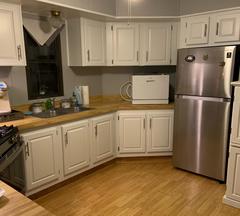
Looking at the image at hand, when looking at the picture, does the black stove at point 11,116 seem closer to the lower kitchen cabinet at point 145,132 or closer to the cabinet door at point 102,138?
the cabinet door at point 102,138

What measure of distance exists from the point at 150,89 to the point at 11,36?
1.90m

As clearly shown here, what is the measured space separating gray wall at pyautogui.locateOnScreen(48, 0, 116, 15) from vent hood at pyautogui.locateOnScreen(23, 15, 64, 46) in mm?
522

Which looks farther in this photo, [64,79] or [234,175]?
[64,79]

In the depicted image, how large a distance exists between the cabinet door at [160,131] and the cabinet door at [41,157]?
54.1 inches

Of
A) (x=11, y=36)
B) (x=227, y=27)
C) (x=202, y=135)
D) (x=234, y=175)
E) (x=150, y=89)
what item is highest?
(x=227, y=27)

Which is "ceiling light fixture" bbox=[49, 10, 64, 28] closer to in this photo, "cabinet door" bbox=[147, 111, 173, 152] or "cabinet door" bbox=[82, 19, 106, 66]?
"cabinet door" bbox=[82, 19, 106, 66]

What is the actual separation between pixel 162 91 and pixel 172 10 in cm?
115

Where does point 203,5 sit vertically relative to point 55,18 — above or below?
above

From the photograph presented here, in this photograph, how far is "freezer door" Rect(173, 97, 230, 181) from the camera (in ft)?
8.44

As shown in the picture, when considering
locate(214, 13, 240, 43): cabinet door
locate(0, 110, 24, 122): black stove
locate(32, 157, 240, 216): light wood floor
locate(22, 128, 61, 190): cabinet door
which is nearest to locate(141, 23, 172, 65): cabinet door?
locate(214, 13, 240, 43): cabinet door

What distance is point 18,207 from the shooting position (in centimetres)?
94

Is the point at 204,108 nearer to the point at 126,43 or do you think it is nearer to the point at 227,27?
the point at 227,27

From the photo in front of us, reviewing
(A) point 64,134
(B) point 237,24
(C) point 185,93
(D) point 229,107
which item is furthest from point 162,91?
(A) point 64,134

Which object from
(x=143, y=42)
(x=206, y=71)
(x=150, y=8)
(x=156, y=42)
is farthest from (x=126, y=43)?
(x=206, y=71)
